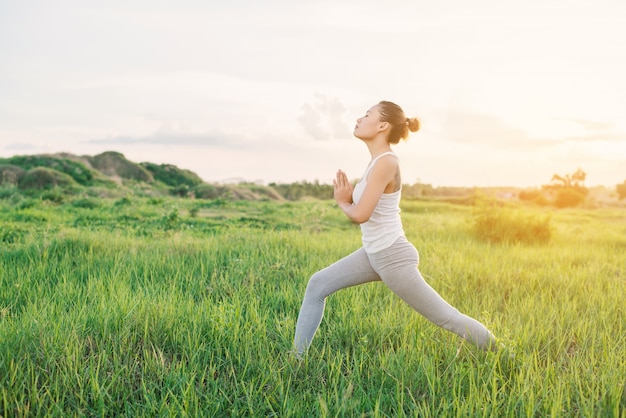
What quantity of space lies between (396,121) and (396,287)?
1.16 meters

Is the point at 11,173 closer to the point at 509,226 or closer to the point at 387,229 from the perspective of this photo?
the point at 509,226

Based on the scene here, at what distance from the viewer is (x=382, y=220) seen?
3572 mm

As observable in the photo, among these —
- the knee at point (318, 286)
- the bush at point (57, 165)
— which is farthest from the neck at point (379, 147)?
the bush at point (57, 165)

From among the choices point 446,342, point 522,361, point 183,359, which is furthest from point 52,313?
point 522,361

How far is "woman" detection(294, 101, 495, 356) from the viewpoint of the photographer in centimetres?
350

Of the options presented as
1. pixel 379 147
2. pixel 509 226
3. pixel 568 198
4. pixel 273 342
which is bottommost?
pixel 273 342

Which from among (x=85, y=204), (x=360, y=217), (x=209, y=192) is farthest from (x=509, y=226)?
(x=209, y=192)

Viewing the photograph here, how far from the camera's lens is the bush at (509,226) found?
10594mm

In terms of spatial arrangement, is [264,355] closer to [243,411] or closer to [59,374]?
[243,411]

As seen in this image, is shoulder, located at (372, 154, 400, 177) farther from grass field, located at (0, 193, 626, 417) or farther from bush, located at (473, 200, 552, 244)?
bush, located at (473, 200, 552, 244)

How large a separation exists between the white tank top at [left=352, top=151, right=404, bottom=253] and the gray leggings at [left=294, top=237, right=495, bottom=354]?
0.18ft

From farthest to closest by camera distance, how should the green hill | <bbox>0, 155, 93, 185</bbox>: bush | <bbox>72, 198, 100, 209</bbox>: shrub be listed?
<bbox>0, 155, 93, 185</bbox>: bush < the green hill < <bbox>72, 198, 100, 209</bbox>: shrub

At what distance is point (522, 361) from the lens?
3707 mm

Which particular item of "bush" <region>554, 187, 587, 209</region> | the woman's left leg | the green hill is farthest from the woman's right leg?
"bush" <region>554, 187, 587, 209</region>
